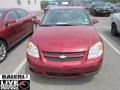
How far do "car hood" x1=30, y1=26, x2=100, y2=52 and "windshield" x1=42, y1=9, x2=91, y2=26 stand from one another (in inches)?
13.5

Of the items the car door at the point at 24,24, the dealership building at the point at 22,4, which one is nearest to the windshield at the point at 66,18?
the car door at the point at 24,24

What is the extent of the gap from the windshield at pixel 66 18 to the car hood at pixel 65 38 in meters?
0.34

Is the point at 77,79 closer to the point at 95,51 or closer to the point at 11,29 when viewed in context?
the point at 95,51


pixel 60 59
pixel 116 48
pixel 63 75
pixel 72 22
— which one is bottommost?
pixel 116 48

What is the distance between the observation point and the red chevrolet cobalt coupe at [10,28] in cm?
678

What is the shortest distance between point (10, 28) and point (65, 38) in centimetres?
288

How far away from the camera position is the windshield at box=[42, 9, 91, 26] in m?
6.20

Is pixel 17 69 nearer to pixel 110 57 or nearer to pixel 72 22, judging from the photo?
pixel 72 22

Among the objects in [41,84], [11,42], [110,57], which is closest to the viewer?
[41,84]

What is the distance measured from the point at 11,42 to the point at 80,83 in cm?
329

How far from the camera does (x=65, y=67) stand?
4.52m

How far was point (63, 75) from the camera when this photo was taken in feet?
15.3

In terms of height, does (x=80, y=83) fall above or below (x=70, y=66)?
below

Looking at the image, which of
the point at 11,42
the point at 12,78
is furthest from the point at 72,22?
the point at 12,78
